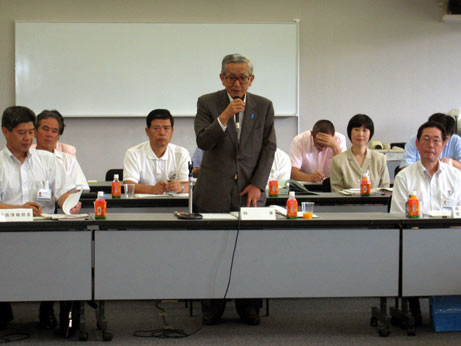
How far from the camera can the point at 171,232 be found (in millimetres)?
3115

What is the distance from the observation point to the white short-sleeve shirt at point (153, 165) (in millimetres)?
4734

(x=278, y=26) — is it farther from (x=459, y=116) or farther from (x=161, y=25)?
(x=459, y=116)

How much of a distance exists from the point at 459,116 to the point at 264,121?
4166 millimetres

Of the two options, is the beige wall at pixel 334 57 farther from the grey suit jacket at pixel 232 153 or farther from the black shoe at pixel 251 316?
the black shoe at pixel 251 316

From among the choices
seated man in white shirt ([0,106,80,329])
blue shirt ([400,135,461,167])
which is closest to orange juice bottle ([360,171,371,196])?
blue shirt ([400,135,461,167])

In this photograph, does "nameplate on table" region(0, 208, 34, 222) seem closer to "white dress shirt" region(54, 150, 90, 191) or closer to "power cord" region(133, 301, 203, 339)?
"white dress shirt" region(54, 150, 90, 191)

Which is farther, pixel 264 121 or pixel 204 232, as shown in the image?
pixel 264 121

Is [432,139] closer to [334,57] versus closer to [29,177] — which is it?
[29,177]

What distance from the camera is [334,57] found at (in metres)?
7.71

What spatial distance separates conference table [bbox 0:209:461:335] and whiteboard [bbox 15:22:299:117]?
175 inches

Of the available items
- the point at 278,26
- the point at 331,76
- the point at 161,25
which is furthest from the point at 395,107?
the point at 161,25

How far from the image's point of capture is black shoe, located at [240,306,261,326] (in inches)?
139

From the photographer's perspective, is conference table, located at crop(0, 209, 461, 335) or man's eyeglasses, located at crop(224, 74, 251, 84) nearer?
conference table, located at crop(0, 209, 461, 335)

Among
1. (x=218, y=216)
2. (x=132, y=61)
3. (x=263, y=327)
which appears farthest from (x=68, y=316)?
(x=132, y=61)
